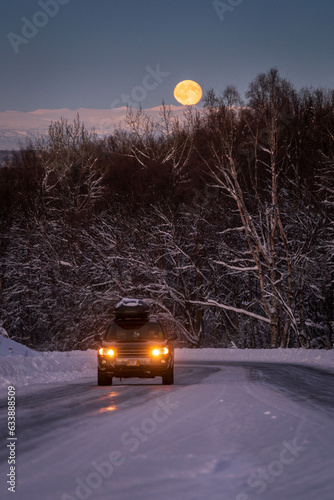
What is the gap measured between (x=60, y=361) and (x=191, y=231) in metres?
29.2

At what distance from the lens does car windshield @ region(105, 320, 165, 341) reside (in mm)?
16359

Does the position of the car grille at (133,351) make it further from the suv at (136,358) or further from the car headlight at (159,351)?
the car headlight at (159,351)

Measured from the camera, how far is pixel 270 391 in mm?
12750

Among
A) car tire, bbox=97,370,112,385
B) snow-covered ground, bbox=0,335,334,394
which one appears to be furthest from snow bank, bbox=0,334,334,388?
car tire, bbox=97,370,112,385

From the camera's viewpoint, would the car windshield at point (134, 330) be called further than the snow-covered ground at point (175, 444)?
Yes

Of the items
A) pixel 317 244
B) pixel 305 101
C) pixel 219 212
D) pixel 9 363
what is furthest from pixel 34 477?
pixel 305 101

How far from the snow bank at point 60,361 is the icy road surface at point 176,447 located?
6.16 meters

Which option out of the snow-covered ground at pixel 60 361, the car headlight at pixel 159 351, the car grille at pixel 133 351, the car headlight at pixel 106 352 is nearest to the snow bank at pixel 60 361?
the snow-covered ground at pixel 60 361

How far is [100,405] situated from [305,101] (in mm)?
44179

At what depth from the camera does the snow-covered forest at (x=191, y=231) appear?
4116 cm

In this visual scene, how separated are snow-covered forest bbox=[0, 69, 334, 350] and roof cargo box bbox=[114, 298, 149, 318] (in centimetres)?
1966

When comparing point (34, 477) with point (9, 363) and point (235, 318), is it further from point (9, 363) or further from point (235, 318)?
point (235, 318)

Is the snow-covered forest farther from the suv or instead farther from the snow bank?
the suv

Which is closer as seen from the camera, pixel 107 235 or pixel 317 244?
pixel 317 244
